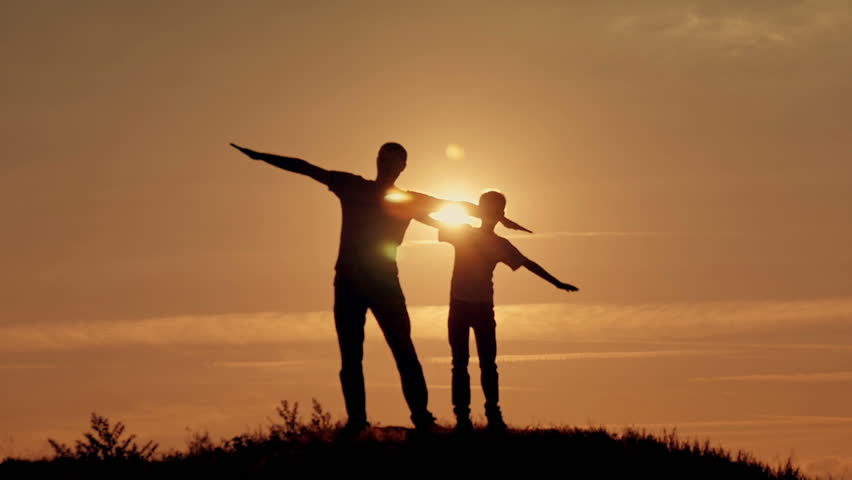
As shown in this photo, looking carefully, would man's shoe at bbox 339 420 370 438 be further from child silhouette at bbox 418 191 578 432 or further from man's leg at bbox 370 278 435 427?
child silhouette at bbox 418 191 578 432

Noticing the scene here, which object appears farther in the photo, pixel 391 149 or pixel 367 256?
pixel 391 149

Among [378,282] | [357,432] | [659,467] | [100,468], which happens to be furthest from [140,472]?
[659,467]

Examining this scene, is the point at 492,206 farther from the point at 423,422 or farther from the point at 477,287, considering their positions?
the point at 423,422

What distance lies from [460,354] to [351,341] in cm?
227

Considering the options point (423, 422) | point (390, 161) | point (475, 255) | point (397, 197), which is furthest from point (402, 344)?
point (390, 161)

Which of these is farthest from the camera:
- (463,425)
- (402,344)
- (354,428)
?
(463,425)

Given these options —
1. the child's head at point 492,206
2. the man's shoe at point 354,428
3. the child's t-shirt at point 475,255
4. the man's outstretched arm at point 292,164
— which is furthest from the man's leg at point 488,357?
the man's outstretched arm at point 292,164

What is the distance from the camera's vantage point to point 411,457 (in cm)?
1347

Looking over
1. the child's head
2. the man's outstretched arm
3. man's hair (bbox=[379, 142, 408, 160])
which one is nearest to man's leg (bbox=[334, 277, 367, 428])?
the man's outstretched arm

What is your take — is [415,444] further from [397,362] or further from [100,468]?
[100,468]

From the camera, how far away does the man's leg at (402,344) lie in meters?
13.4

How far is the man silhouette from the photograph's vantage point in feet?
43.5

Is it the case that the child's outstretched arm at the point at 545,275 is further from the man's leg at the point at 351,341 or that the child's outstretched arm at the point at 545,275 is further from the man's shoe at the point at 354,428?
the man's shoe at the point at 354,428

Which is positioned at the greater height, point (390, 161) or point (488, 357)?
point (390, 161)
